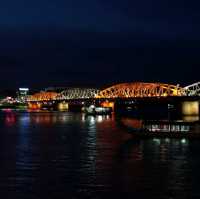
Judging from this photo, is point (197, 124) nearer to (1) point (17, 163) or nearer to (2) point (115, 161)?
(2) point (115, 161)

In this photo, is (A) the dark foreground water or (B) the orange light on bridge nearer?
(A) the dark foreground water

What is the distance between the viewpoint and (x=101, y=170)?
104ft

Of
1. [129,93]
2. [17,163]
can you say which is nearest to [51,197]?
[17,163]

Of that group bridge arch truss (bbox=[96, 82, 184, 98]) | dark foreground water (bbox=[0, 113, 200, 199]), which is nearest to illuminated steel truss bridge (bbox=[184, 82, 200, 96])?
bridge arch truss (bbox=[96, 82, 184, 98])

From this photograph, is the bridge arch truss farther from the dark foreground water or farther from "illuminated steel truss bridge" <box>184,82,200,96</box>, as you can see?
the dark foreground water

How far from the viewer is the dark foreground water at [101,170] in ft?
82.9

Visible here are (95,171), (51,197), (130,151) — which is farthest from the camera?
(130,151)

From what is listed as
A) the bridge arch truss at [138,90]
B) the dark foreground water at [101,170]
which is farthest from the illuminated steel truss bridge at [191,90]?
the dark foreground water at [101,170]

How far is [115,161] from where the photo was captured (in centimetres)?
3562

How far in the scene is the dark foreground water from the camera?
25.3 metres

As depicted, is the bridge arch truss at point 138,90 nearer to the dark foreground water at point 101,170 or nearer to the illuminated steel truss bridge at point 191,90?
the illuminated steel truss bridge at point 191,90

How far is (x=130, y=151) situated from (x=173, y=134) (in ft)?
39.8

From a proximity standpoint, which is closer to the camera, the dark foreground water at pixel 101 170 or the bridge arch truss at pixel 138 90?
the dark foreground water at pixel 101 170

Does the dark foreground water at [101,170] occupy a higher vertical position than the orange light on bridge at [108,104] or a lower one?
lower
